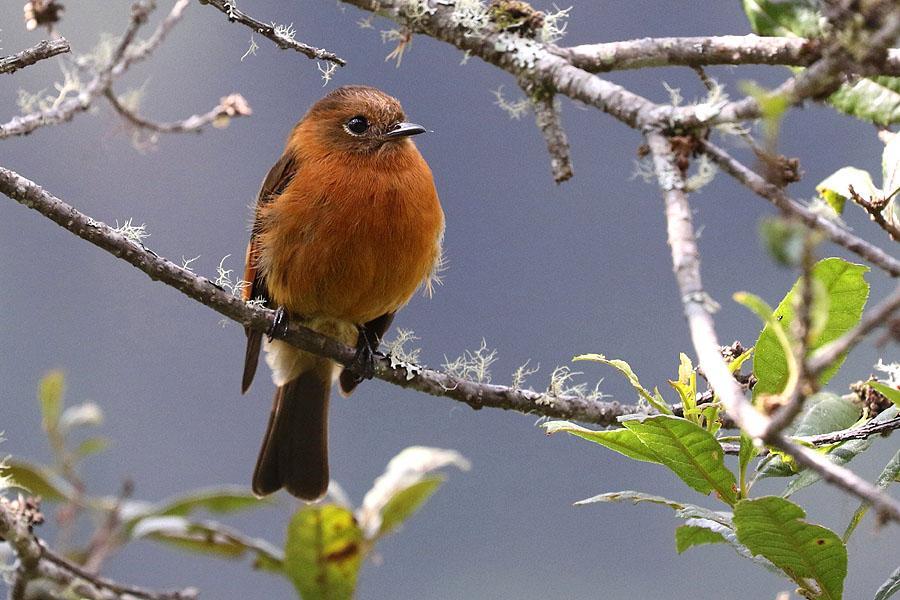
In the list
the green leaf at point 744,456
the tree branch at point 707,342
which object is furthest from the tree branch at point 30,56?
the green leaf at point 744,456

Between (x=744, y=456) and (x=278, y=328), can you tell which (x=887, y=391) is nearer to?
(x=744, y=456)

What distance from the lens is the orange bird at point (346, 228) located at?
3658mm

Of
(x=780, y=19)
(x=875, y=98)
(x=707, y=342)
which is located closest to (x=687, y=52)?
(x=780, y=19)

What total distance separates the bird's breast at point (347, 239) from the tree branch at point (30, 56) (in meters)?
1.59

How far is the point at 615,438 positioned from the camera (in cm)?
210

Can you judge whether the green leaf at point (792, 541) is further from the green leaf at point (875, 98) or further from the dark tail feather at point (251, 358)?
the dark tail feather at point (251, 358)

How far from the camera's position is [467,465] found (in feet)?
10.3

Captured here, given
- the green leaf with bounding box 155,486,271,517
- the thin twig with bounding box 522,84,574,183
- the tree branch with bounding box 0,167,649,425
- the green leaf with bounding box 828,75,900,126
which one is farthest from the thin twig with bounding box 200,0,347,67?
the green leaf with bounding box 155,486,271,517

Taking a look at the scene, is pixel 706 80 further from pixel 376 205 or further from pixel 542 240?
pixel 542 240

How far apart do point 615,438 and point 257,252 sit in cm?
203

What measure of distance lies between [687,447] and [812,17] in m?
0.80

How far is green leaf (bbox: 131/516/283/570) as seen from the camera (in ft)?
10.0

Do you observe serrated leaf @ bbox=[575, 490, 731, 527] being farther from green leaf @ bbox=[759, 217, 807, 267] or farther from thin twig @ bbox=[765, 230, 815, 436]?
green leaf @ bbox=[759, 217, 807, 267]

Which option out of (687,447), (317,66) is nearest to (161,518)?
(317,66)
